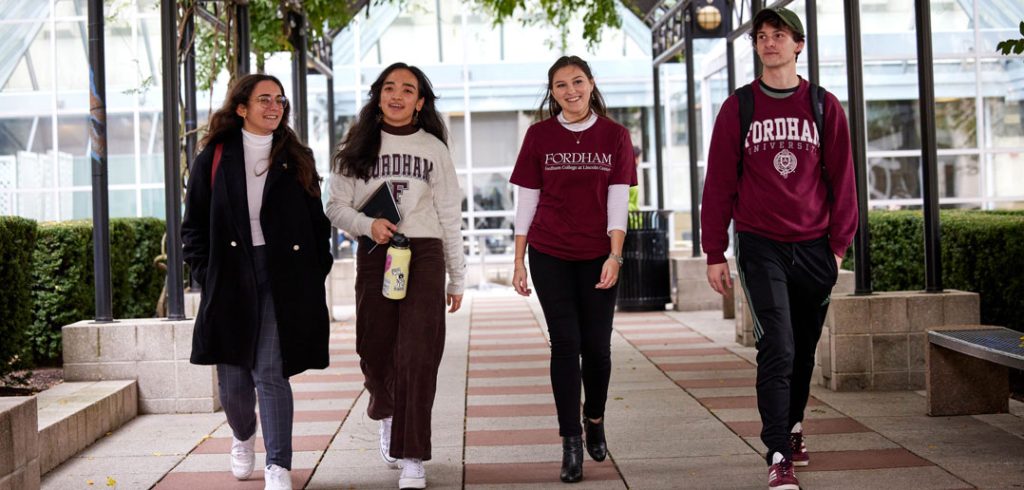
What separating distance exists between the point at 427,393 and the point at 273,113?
4.08ft

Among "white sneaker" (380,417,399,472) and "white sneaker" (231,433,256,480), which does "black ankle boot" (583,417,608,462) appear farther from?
"white sneaker" (231,433,256,480)

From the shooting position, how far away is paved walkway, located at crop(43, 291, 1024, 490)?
4.80 metres

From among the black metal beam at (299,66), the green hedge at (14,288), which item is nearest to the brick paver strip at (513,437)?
the green hedge at (14,288)

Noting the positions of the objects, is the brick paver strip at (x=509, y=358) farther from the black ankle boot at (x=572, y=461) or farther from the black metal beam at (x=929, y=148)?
the black ankle boot at (x=572, y=461)

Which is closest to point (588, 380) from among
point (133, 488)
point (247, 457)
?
point (247, 457)

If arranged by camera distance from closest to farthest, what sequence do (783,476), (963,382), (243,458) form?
1. (783,476)
2. (243,458)
3. (963,382)

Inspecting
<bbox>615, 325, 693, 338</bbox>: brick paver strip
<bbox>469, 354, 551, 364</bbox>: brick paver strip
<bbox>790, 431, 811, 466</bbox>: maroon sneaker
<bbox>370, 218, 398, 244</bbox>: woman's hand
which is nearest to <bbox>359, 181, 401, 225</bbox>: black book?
<bbox>370, 218, 398, 244</bbox>: woman's hand

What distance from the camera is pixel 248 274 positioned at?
4648mm

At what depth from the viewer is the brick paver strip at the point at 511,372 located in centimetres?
815

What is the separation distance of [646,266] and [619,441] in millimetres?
7366

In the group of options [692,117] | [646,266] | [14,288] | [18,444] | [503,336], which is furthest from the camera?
[646,266]

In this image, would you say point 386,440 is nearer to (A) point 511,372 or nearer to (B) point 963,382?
(B) point 963,382

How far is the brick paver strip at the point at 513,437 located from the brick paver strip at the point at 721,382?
1.67 meters

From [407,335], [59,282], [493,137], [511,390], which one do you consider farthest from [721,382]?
[493,137]
